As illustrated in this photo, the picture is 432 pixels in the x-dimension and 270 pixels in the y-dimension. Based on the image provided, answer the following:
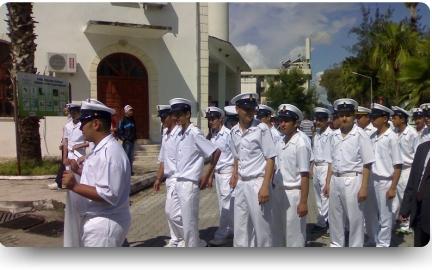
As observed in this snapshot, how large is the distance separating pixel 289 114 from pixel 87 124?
2.00m

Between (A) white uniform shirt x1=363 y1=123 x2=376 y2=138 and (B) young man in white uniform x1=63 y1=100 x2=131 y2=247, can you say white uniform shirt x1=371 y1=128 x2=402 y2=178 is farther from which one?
(B) young man in white uniform x1=63 y1=100 x2=131 y2=247

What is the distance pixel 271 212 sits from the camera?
15.2 feet

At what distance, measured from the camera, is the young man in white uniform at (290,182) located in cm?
475

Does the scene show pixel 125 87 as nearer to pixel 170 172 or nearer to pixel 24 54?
pixel 170 172

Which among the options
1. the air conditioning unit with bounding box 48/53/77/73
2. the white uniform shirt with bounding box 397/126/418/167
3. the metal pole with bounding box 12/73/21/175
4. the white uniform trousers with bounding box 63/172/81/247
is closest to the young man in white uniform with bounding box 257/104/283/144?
the white uniform shirt with bounding box 397/126/418/167

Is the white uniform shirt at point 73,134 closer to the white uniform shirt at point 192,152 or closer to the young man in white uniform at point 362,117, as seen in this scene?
the white uniform shirt at point 192,152

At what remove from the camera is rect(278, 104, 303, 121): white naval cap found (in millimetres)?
4734

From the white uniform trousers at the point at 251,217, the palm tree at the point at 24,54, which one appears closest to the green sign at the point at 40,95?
the palm tree at the point at 24,54

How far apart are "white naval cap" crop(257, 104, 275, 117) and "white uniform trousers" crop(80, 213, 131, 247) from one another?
1945mm

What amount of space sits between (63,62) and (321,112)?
3.17 metres

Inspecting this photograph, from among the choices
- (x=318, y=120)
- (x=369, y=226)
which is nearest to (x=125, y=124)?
(x=318, y=120)

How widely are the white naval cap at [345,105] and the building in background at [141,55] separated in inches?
37.8

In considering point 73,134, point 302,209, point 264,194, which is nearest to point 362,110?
point 302,209

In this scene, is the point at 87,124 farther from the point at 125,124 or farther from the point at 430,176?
the point at 430,176
